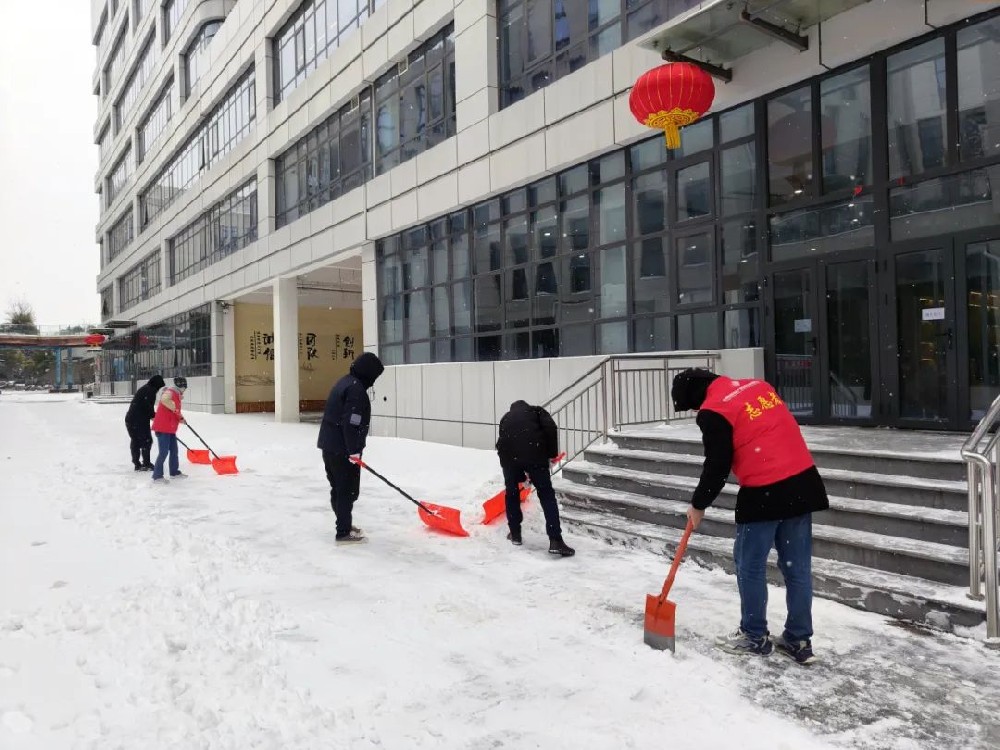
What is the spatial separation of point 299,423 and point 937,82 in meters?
19.0

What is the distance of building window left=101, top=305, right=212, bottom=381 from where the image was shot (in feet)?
95.1

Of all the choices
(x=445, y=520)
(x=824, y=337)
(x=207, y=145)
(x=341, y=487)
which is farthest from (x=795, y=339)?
(x=207, y=145)

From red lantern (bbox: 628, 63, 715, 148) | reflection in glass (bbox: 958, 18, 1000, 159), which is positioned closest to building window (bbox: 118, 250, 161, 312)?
red lantern (bbox: 628, 63, 715, 148)

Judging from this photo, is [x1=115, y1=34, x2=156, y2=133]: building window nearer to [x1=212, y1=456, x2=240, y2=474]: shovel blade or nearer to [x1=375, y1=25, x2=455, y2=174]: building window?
[x1=375, y1=25, x2=455, y2=174]: building window

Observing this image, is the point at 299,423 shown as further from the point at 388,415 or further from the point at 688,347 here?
the point at 688,347

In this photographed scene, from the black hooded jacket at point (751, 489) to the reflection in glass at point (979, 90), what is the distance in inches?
217

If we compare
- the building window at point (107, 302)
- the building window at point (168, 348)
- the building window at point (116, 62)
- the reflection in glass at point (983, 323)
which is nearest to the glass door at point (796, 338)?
the reflection in glass at point (983, 323)

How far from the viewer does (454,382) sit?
14227mm

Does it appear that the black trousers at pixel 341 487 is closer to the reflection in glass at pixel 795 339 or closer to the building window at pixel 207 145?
the reflection in glass at pixel 795 339

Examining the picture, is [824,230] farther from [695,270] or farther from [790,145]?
[695,270]

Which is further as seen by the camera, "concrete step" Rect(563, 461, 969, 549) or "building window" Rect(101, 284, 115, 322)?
"building window" Rect(101, 284, 115, 322)

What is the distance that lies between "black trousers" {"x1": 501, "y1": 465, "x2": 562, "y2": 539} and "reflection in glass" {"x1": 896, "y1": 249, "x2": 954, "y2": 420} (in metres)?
4.49

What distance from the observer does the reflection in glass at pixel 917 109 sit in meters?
7.60

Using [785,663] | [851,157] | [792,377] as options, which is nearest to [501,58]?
[851,157]
